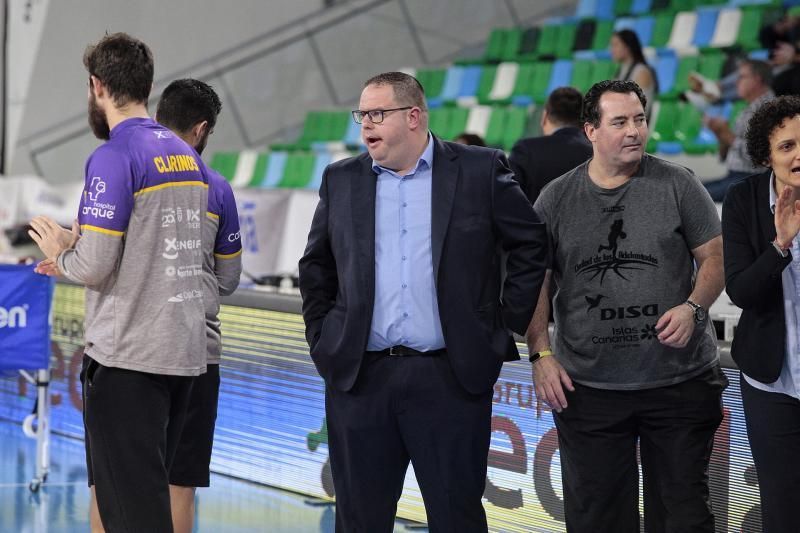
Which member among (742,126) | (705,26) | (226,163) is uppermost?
(705,26)

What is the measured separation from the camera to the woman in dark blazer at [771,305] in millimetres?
3264

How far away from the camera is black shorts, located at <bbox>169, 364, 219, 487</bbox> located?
13.1ft

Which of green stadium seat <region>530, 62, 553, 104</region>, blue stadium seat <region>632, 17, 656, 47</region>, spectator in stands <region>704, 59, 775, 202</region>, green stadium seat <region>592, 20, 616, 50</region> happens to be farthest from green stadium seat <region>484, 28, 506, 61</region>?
spectator in stands <region>704, 59, 775, 202</region>

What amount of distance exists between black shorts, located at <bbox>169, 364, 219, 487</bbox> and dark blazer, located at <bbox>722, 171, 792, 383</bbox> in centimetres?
177

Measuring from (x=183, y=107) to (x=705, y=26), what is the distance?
937 cm

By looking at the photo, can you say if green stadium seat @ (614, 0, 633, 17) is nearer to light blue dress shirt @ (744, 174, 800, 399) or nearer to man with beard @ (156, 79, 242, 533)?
man with beard @ (156, 79, 242, 533)

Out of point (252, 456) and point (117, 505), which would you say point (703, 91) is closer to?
point (252, 456)

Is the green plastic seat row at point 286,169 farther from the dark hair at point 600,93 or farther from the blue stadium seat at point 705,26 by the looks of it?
the dark hair at point 600,93

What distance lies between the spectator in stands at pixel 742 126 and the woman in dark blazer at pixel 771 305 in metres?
3.93

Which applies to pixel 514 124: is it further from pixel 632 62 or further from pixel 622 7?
pixel 632 62

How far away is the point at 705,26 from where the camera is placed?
12305 mm

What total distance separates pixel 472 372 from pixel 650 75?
530 centimetres

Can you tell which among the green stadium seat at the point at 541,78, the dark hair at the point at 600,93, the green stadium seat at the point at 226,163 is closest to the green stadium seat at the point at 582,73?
the green stadium seat at the point at 541,78

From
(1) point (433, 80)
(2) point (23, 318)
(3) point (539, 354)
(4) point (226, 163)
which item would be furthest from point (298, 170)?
(3) point (539, 354)
